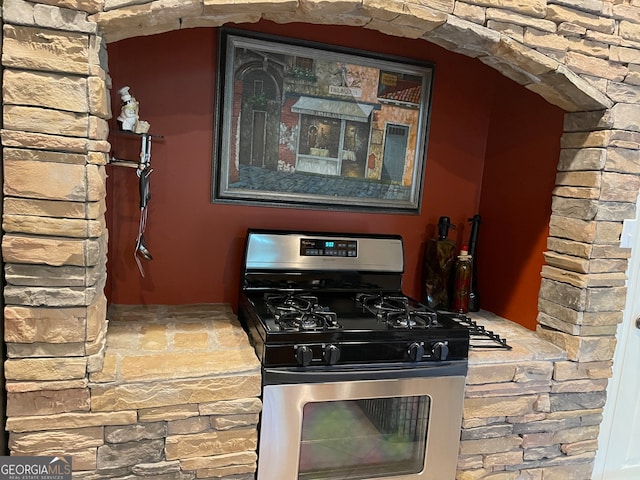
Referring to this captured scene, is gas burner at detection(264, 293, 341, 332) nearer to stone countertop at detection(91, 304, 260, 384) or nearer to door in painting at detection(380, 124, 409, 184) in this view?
stone countertop at detection(91, 304, 260, 384)

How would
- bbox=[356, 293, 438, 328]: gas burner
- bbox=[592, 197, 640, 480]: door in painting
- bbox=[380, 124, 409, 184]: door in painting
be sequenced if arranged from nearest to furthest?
bbox=[356, 293, 438, 328]: gas burner
bbox=[592, 197, 640, 480]: door in painting
bbox=[380, 124, 409, 184]: door in painting

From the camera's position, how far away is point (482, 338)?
1954 millimetres

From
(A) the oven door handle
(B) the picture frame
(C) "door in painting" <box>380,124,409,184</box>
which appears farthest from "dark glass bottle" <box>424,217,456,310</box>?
(A) the oven door handle

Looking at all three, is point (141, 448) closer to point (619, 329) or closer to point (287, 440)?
point (287, 440)

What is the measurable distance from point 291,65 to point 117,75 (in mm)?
724

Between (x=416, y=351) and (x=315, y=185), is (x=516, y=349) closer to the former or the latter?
(x=416, y=351)

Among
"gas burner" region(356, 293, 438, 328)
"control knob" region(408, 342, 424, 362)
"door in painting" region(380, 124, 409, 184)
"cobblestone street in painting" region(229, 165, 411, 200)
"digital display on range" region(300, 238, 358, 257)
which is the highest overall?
"door in painting" region(380, 124, 409, 184)

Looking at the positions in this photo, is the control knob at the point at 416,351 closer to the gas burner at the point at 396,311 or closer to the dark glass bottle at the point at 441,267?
the gas burner at the point at 396,311

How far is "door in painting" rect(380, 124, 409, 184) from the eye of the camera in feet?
7.40

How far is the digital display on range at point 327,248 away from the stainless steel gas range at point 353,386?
20 cm

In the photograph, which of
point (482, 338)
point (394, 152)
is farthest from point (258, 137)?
point (482, 338)

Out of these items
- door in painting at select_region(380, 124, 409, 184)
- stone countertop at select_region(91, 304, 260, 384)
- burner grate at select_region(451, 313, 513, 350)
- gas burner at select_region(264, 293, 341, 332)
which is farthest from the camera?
door in painting at select_region(380, 124, 409, 184)

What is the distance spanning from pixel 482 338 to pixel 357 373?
0.67 meters

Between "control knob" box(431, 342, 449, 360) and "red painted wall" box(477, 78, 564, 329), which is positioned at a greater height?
"red painted wall" box(477, 78, 564, 329)
